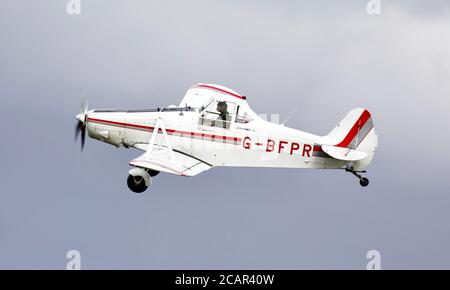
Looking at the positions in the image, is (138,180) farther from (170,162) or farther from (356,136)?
(356,136)

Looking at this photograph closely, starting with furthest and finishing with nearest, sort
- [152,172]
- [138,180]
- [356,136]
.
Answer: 1. [152,172]
2. [356,136]
3. [138,180]

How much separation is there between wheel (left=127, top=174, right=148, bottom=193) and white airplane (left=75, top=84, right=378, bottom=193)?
1.76 metres

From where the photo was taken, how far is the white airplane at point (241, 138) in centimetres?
4072

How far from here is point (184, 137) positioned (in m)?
40.8

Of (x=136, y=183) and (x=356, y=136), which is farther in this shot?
(x=356, y=136)

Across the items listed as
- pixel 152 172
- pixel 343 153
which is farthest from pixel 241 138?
pixel 343 153

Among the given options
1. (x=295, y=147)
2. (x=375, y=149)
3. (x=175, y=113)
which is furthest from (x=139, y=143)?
(x=375, y=149)

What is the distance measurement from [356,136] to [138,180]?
285 inches

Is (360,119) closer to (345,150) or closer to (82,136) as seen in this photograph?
(345,150)

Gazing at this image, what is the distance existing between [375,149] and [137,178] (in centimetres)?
783

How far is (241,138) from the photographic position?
40750 millimetres

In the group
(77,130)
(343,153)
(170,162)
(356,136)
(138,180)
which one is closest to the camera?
(138,180)

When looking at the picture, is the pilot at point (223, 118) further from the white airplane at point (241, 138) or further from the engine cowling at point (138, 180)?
the engine cowling at point (138, 180)

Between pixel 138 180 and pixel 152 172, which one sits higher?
pixel 152 172
